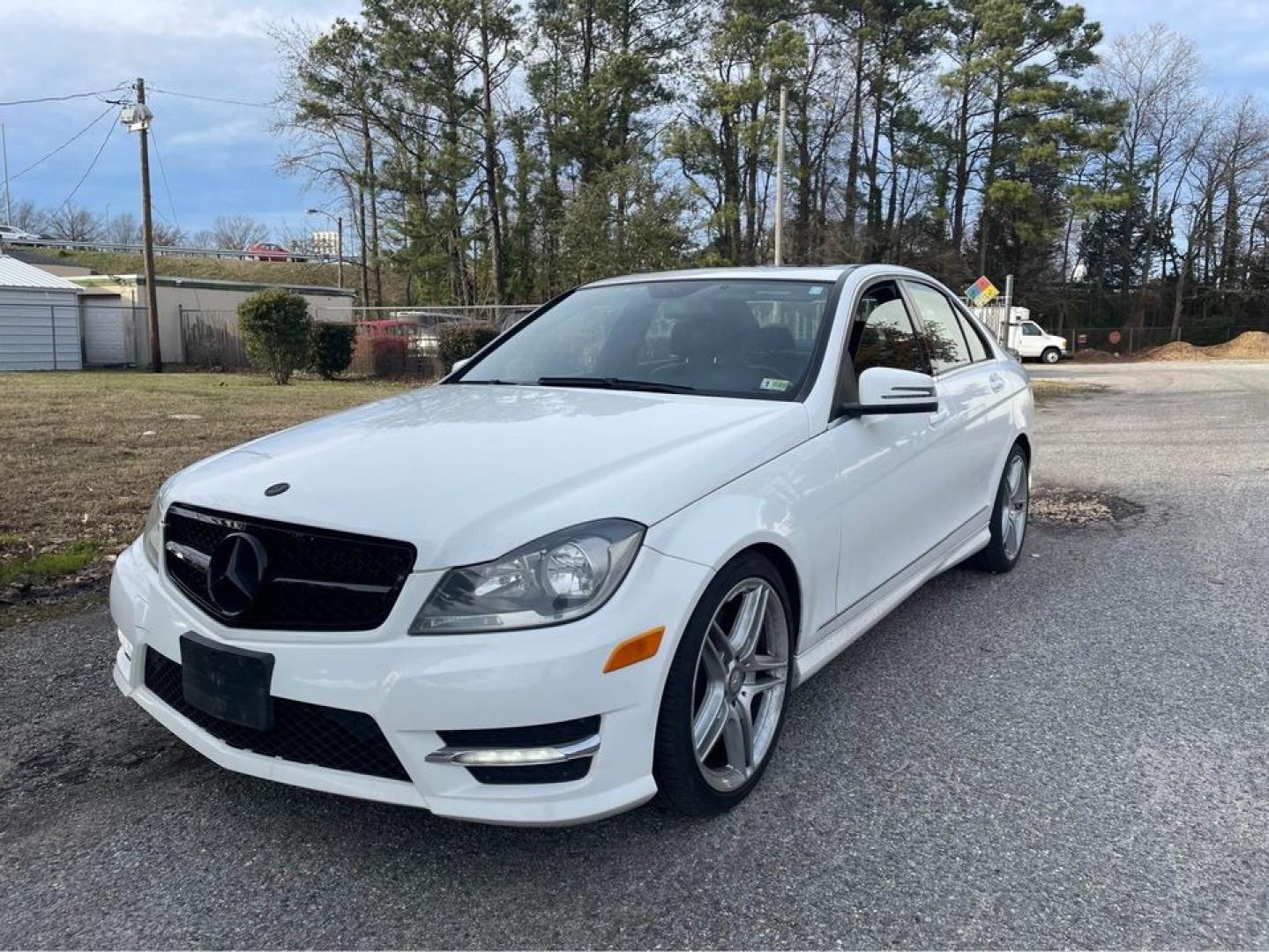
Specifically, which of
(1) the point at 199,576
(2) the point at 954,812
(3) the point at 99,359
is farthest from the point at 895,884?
(3) the point at 99,359

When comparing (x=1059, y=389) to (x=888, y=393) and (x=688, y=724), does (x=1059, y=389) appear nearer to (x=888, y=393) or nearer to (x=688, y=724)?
(x=888, y=393)

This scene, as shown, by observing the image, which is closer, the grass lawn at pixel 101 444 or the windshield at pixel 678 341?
the windshield at pixel 678 341

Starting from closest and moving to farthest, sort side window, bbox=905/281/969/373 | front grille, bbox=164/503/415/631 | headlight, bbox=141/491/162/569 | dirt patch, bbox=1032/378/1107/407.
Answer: front grille, bbox=164/503/415/631
headlight, bbox=141/491/162/569
side window, bbox=905/281/969/373
dirt patch, bbox=1032/378/1107/407

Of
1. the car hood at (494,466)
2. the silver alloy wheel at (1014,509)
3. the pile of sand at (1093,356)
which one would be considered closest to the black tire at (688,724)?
the car hood at (494,466)

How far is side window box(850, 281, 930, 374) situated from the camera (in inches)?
145

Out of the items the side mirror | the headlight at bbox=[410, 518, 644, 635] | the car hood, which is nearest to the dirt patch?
the side mirror

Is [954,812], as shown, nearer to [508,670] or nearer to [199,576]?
[508,670]

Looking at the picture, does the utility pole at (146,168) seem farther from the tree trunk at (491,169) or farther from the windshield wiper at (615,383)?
the windshield wiper at (615,383)

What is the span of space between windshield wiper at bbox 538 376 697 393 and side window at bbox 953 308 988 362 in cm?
220

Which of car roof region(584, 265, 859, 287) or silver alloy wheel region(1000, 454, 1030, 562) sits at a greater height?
car roof region(584, 265, 859, 287)

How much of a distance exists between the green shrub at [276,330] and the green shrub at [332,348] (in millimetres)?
474

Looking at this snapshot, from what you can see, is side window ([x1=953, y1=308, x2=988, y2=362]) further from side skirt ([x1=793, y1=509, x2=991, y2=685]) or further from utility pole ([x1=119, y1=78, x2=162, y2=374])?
utility pole ([x1=119, y1=78, x2=162, y2=374])

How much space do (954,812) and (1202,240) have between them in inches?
2476

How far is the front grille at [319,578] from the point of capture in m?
2.29
